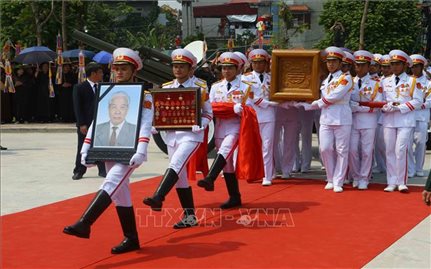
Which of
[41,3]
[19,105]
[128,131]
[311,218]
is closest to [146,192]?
[311,218]

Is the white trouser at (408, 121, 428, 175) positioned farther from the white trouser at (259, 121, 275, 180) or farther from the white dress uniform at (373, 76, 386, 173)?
the white trouser at (259, 121, 275, 180)

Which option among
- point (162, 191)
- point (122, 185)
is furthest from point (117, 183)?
point (162, 191)

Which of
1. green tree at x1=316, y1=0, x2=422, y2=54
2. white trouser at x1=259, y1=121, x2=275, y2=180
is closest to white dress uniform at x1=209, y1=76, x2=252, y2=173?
Answer: white trouser at x1=259, y1=121, x2=275, y2=180

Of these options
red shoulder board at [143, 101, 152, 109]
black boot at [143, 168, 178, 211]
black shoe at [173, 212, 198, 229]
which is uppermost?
red shoulder board at [143, 101, 152, 109]

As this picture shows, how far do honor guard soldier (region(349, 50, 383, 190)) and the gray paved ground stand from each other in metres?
0.85

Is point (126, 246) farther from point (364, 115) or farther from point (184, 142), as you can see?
point (364, 115)

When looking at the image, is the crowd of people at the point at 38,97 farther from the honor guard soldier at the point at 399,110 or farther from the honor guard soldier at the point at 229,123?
the honor guard soldier at the point at 399,110

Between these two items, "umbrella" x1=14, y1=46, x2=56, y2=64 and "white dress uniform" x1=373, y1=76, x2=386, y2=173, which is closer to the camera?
"white dress uniform" x1=373, y1=76, x2=386, y2=173

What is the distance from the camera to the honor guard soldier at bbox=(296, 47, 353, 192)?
8305 mm

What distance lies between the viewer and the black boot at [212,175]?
A: 6.75m

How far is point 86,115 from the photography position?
9.33m

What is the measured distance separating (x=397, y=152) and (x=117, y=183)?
4355 millimetres

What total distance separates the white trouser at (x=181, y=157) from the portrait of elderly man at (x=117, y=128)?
792 mm

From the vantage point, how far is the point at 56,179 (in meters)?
9.60
